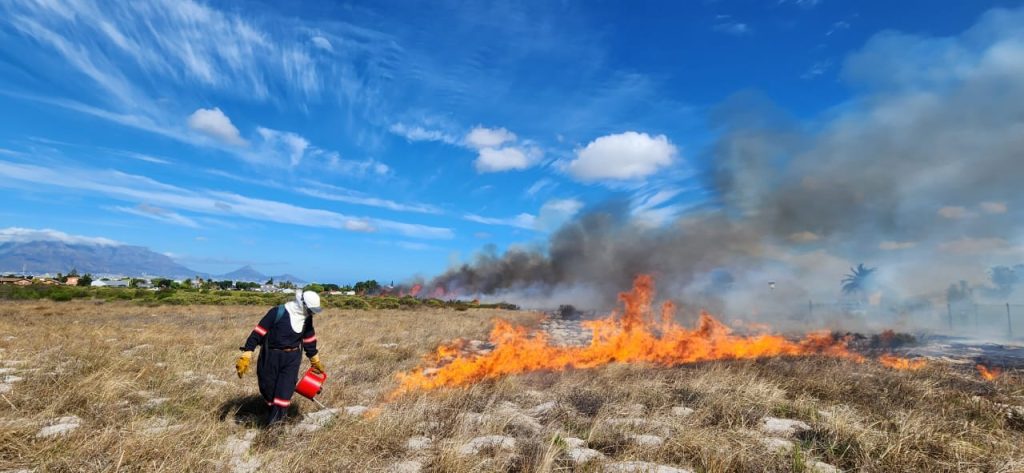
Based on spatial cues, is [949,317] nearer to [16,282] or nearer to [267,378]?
[267,378]

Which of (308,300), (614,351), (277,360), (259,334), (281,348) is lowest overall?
(614,351)

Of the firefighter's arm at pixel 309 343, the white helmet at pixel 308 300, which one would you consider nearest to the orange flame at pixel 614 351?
the firefighter's arm at pixel 309 343

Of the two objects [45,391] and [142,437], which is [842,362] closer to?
[142,437]

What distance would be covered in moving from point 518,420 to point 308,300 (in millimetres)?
3524

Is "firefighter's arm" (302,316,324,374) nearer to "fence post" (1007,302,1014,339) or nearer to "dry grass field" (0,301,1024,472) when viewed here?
"dry grass field" (0,301,1024,472)

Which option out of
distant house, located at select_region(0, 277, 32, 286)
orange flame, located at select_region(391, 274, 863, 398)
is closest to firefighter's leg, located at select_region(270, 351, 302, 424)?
orange flame, located at select_region(391, 274, 863, 398)

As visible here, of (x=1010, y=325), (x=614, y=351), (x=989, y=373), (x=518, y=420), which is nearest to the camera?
(x=518, y=420)

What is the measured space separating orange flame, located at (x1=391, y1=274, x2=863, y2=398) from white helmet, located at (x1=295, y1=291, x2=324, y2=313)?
2.48m

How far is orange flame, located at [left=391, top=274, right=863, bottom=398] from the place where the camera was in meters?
11.3

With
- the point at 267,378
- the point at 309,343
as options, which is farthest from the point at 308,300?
the point at 267,378

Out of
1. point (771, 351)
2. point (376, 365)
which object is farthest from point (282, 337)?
point (771, 351)

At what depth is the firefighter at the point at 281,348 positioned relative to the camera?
6910mm

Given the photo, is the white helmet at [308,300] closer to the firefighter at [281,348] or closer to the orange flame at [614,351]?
the firefighter at [281,348]

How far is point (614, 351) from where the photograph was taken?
14469 mm
